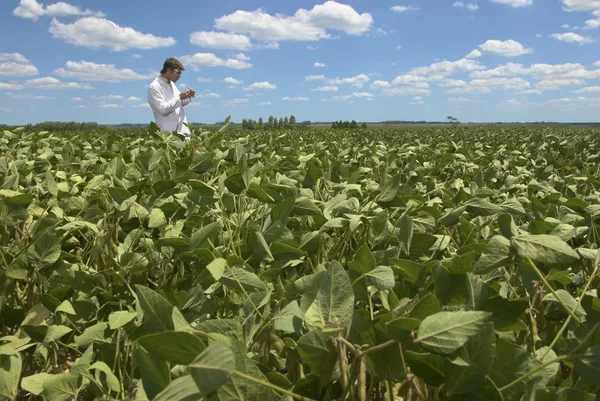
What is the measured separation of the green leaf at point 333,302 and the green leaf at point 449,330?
0.36ft

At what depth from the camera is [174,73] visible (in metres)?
6.09

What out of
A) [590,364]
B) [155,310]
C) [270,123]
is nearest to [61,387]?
[155,310]

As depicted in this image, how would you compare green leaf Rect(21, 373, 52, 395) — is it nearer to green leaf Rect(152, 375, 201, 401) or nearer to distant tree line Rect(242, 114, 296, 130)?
green leaf Rect(152, 375, 201, 401)

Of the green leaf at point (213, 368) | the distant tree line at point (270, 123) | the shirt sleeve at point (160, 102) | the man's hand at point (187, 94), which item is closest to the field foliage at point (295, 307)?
the green leaf at point (213, 368)

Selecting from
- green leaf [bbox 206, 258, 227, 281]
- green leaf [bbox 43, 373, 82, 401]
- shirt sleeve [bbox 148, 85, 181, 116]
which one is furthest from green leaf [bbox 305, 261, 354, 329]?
shirt sleeve [bbox 148, 85, 181, 116]

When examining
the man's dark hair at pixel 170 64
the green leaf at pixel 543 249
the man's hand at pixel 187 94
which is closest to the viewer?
the green leaf at pixel 543 249

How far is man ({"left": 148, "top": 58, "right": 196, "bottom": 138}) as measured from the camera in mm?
5598

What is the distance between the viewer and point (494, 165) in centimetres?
333

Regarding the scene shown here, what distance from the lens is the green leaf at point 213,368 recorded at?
0.50m

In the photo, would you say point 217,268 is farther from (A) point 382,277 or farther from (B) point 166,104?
(B) point 166,104

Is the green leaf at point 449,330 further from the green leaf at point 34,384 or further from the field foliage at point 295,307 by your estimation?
the green leaf at point 34,384

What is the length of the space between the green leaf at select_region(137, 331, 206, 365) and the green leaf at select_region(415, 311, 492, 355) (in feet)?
0.94

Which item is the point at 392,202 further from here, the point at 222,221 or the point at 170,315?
the point at 170,315

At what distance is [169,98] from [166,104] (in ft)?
1.57
